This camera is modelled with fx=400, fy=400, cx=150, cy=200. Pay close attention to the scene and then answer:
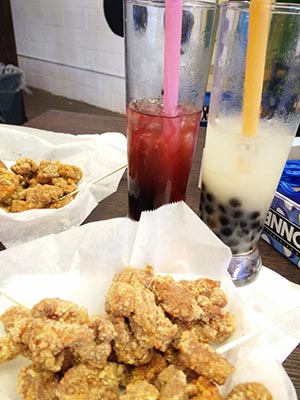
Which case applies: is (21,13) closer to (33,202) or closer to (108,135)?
(108,135)

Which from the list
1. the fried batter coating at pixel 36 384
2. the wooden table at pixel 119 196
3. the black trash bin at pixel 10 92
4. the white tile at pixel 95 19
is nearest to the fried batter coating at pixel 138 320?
the fried batter coating at pixel 36 384

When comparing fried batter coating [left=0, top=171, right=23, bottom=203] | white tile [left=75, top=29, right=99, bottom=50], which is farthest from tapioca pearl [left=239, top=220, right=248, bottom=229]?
white tile [left=75, top=29, right=99, bottom=50]

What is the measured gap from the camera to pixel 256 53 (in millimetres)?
652

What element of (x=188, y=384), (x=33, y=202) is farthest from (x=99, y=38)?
(x=188, y=384)

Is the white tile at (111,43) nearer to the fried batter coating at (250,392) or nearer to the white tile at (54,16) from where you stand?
the white tile at (54,16)

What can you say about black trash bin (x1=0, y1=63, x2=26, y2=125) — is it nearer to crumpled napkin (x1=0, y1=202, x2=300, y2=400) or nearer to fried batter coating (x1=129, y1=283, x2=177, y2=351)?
crumpled napkin (x1=0, y1=202, x2=300, y2=400)

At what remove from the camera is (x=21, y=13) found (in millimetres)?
4434

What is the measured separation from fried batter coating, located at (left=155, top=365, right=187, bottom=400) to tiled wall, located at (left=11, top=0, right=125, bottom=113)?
3.42 meters

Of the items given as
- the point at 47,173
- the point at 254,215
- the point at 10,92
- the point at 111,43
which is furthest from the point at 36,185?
the point at 111,43

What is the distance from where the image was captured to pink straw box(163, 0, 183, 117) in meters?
0.70

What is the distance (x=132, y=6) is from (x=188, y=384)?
27.0 inches

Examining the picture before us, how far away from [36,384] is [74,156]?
0.83 m

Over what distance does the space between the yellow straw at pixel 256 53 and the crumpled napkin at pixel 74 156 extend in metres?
0.47

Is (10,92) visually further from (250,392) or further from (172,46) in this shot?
(250,392)
